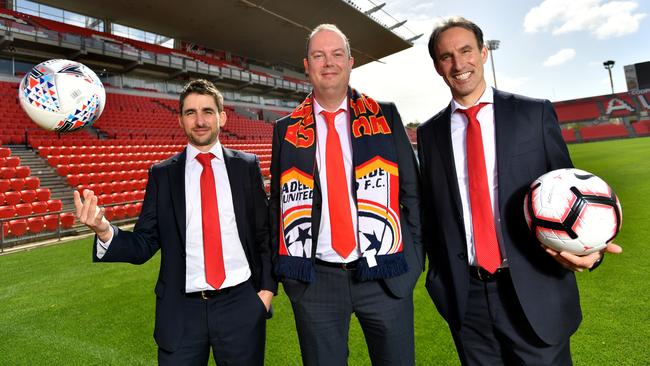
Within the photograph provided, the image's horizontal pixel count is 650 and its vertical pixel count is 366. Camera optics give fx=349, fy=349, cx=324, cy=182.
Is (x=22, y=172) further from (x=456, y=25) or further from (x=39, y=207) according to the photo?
(x=456, y=25)

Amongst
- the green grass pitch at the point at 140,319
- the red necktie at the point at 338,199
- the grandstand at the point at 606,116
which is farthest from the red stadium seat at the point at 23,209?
the grandstand at the point at 606,116

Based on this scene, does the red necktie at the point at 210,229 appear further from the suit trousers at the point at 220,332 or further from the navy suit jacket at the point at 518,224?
the navy suit jacket at the point at 518,224

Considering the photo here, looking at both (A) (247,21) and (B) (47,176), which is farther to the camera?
(A) (247,21)

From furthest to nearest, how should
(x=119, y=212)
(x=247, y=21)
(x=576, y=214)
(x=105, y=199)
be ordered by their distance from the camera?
(x=247, y=21), (x=105, y=199), (x=119, y=212), (x=576, y=214)

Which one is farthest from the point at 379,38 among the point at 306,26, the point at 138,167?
the point at 138,167

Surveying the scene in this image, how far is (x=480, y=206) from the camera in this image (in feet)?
5.56

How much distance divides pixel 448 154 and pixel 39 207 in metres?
10.9

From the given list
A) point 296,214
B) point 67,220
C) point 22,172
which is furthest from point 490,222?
point 22,172

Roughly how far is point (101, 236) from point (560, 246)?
2.13m

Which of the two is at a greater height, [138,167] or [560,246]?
[138,167]

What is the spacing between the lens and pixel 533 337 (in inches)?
62.8

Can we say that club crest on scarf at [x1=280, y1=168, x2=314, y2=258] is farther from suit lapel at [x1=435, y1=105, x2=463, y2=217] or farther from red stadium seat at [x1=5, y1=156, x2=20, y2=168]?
red stadium seat at [x1=5, y1=156, x2=20, y2=168]

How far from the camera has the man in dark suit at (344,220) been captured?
67.4 inches

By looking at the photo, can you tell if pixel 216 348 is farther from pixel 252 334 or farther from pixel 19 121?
pixel 19 121
